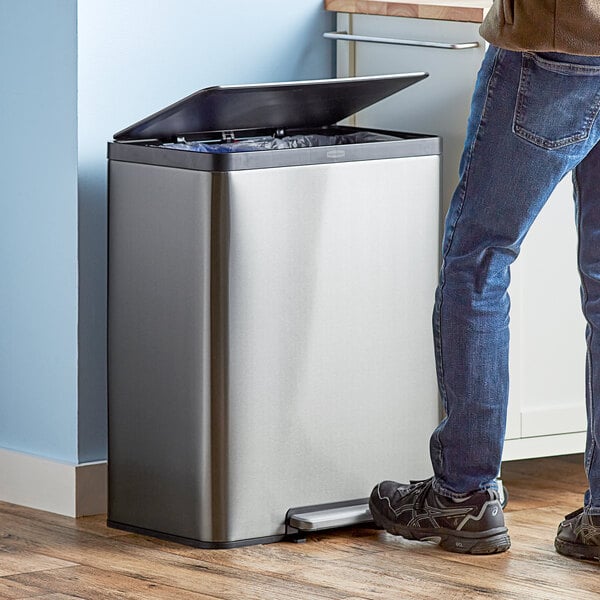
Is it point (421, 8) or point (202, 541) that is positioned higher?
point (421, 8)

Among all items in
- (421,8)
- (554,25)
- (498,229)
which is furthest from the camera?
(421,8)

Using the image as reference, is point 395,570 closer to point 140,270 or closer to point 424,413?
point 424,413

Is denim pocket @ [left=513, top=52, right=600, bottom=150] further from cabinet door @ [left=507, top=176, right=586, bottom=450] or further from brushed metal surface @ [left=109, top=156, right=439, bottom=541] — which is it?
cabinet door @ [left=507, top=176, right=586, bottom=450]

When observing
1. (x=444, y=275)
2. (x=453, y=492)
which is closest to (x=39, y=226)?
(x=444, y=275)

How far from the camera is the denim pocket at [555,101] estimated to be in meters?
1.96

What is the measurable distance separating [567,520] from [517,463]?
606mm

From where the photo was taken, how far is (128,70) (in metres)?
2.38

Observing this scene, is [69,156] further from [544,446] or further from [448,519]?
[544,446]

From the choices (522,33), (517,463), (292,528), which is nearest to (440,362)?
(292,528)

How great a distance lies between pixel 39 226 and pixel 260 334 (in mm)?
452

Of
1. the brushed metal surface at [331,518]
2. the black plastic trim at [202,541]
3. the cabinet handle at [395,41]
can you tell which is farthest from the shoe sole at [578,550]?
the cabinet handle at [395,41]

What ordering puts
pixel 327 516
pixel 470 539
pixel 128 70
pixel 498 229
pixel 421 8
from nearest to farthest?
1. pixel 498 229
2. pixel 470 539
3. pixel 327 516
4. pixel 128 70
5. pixel 421 8

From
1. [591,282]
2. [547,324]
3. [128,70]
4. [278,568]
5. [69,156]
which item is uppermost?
[128,70]

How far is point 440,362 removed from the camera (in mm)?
2150
